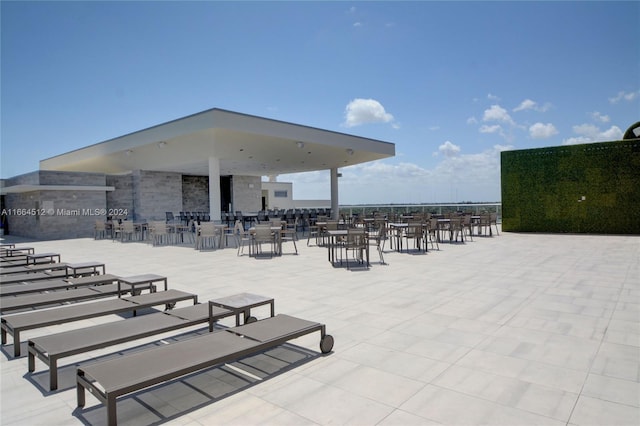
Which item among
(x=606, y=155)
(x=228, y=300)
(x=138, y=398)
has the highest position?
(x=606, y=155)

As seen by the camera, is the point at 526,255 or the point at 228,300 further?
the point at 526,255

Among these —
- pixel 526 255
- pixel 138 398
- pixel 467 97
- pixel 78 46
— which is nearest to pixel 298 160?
pixel 467 97

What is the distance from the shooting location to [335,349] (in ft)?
9.57

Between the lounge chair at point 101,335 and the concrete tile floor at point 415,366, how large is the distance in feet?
0.62

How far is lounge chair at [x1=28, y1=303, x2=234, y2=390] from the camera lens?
239cm

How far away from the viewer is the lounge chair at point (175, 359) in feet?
6.28

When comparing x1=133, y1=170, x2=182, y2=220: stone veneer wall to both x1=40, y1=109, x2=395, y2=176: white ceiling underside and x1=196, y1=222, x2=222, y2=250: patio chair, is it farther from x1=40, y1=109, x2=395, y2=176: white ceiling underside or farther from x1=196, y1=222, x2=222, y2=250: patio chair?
x1=196, y1=222, x2=222, y2=250: patio chair

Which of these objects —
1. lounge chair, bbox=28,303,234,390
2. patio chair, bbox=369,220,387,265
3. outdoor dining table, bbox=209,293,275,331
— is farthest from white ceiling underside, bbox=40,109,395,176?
lounge chair, bbox=28,303,234,390

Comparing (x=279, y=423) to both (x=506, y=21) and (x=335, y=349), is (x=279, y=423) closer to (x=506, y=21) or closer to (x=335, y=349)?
(x=335, y=349)

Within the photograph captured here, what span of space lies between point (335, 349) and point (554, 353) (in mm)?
1612

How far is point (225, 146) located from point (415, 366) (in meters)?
11.3

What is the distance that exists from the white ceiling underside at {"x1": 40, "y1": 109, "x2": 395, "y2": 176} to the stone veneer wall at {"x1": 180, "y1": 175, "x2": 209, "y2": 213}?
3.74 meters

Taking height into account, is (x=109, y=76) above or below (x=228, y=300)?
above

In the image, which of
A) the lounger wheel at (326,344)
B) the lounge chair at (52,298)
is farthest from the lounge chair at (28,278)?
the lounger wheel at (326,344)
